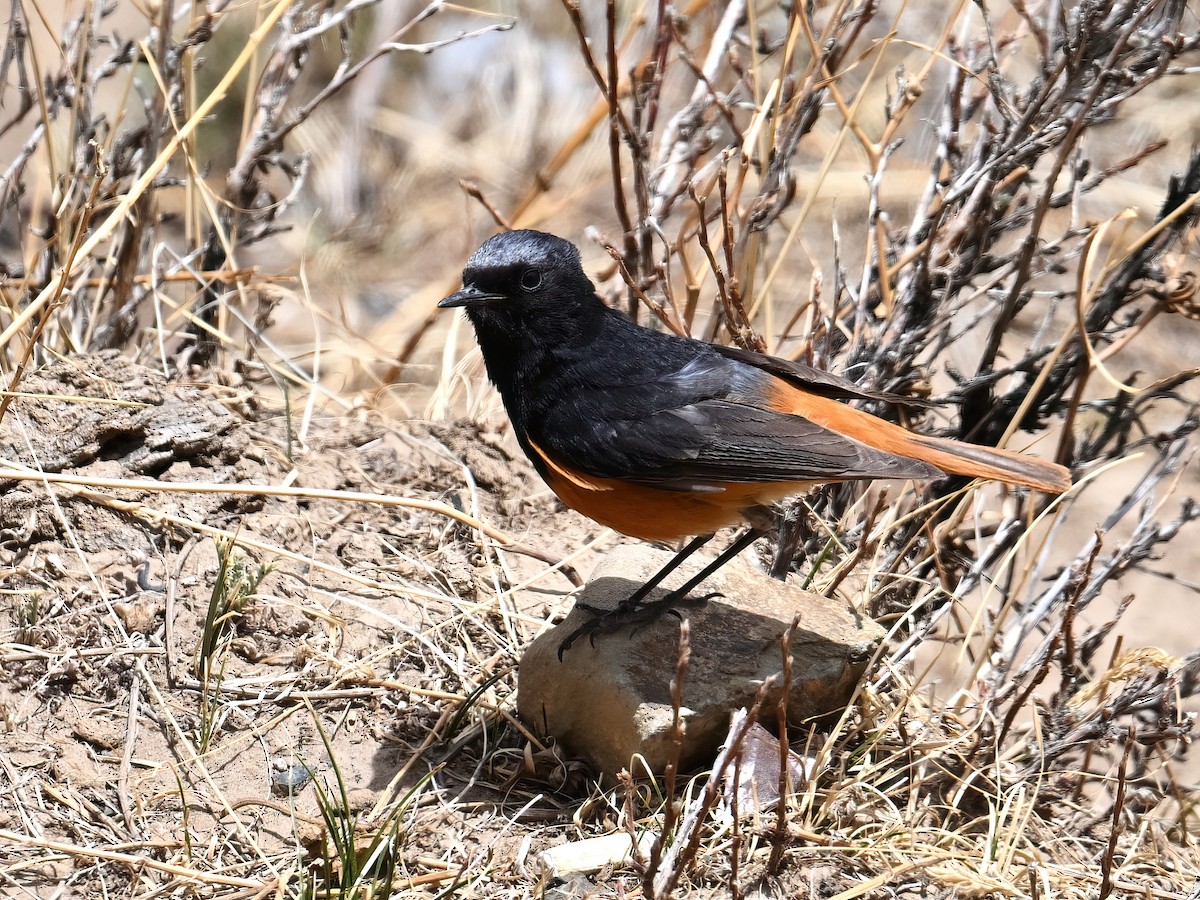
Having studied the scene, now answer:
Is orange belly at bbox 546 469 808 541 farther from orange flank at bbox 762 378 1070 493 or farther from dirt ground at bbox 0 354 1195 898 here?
dirt ground at bbox 0 354 1195 898

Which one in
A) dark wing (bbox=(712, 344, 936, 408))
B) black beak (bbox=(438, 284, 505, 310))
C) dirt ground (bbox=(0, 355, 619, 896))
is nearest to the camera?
dirt ground (bbox=(0, 355, 619, 896))

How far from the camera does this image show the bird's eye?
12.8ft

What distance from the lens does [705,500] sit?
3754 mm

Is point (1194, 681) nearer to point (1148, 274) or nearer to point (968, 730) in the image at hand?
point (968, 730)

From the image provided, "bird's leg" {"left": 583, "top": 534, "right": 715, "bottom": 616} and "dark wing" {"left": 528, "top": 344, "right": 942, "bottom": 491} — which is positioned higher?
"dark wing" {"left": 528, "top": 344, "right": 942, "bottom": 491}

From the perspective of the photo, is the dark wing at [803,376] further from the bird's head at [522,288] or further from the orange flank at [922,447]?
the bird's head at [522,288]

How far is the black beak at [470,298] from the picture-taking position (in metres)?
3.79

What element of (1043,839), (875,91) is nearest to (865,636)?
(1043,839)

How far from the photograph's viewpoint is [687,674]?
11.9ft

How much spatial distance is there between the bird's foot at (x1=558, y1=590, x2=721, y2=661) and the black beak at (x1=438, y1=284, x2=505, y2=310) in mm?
1032

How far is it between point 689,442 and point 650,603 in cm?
58

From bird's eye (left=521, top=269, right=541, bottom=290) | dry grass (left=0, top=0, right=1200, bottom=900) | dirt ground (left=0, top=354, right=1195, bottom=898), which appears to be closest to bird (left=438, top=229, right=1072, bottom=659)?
bird's eye (left=521, top=269, right=541, bottom=290)

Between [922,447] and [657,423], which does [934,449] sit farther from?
[657,423]

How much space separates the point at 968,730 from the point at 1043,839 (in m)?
0.38
